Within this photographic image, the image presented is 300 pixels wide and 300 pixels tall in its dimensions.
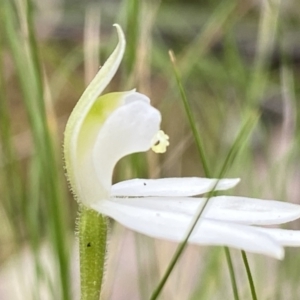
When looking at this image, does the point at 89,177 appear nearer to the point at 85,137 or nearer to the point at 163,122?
the point at 85,137

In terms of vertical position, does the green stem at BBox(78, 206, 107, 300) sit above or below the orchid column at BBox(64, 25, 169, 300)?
below

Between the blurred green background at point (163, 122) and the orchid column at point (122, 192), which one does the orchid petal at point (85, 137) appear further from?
the blurred green background at point (163, 122)

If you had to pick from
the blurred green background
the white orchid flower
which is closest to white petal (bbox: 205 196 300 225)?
the white orchid flower

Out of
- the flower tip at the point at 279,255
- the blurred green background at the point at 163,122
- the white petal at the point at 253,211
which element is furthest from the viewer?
the blurred green background at the point at 163,122

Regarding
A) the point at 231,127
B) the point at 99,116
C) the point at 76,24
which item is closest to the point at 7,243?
the point at 231,127

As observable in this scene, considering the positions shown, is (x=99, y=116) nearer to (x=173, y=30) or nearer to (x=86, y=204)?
(x=86, y=204)

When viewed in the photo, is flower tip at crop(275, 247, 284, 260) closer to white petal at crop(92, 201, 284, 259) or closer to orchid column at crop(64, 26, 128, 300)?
white petal at crop(92, 201, 284, 259)

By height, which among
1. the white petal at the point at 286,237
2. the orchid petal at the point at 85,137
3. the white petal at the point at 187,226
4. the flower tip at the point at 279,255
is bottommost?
the flower tip at the point at 279,255

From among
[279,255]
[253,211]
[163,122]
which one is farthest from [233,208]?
[163,122]

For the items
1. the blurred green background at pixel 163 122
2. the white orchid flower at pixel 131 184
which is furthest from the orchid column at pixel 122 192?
the blurred green background at pixel 163 122
